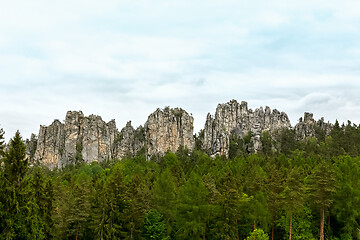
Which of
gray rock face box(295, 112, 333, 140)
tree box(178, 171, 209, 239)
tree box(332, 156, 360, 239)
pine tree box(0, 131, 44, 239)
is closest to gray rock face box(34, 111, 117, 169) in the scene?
gray rock face box(295, 112, 333, 140)

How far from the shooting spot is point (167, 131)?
145375mm

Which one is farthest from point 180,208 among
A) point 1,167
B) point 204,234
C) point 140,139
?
point 140,139

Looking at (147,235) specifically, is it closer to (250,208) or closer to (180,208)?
(180,208)

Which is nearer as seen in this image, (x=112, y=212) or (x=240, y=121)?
(x=112, y=212)

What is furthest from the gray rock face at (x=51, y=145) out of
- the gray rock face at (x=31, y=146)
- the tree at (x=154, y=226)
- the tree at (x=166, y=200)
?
the tree at (x=154, y=226)

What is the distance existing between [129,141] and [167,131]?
1710 cm

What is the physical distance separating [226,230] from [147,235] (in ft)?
27.3

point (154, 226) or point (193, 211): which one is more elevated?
point (193, 211)

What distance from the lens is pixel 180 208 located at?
39.6 meters

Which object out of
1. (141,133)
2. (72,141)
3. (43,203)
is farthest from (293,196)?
(72,141)

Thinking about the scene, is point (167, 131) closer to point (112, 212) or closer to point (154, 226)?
point (154, 226)

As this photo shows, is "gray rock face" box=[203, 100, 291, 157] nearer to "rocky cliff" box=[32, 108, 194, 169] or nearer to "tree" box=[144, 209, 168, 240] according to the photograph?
"rocky cliff" box=[32, 108, 194, 169]

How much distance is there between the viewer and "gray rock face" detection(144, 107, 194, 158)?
14400 centimetres

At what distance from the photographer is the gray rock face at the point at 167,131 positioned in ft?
472
